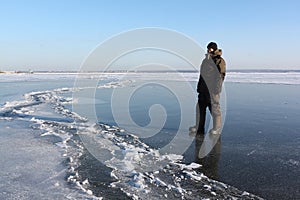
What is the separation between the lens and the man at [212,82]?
5.59 meters

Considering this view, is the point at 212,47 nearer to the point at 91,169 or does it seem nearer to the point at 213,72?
the point at 213,72

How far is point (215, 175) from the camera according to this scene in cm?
360

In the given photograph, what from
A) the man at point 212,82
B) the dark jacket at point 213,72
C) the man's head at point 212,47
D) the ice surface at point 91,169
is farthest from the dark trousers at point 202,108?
the ice surface at point 91,169

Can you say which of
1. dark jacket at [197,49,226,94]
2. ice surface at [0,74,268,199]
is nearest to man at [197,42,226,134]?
dark jacket at [197,49,226,94]

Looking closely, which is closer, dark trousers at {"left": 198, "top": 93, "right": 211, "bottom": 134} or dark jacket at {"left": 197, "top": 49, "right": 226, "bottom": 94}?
dark jacket at {"left": 197, "top": 49, "right": 226, "bottom": 94}

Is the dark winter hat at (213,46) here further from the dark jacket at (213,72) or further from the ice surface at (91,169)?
the ice surface at (91,169)

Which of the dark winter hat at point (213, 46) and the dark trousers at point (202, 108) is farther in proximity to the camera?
the dark trousers at point (202, 108)

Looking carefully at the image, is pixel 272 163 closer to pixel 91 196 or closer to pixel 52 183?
pixel 91 196

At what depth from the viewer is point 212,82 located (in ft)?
18.7

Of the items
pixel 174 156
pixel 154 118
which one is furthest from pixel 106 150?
pixel 154 118

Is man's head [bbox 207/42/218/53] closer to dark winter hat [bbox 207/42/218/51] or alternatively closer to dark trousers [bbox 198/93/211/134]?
dark winter hat [bbox 207/42/218/51]

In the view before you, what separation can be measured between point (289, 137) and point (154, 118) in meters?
3.36

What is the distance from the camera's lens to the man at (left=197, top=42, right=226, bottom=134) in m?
5.59

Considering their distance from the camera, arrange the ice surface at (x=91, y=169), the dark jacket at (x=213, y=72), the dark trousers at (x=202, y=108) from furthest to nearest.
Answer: the dark trousers at (x=202, y=108) → the dark jacket at (x=213, y=72) → the ice surface at (x=91, y=169)
